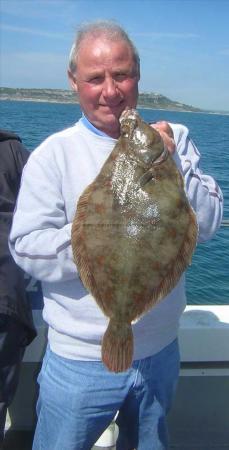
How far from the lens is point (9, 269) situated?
246cm

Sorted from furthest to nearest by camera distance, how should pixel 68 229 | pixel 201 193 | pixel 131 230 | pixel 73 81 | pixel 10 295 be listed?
pixel 10 295
pixel 73 81
pixel 201 193
pixel 68 229
pixel 131 230

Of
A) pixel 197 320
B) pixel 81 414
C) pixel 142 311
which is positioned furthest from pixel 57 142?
pixel 197 320

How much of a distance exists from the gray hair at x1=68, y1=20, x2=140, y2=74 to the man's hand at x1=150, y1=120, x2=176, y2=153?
0.98ft

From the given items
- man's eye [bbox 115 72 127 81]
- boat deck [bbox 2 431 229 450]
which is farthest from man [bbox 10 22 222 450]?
boat deck [bbox 2 431 229 450]

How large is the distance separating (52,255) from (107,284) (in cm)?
26

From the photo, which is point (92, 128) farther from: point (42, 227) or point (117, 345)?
point (117, 345)

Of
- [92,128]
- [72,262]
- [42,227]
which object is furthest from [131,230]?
[92,128]

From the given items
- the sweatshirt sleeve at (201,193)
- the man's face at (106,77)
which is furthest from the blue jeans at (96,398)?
the man's face at (106,77)

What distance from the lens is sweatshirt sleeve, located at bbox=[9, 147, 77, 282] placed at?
2049 mm

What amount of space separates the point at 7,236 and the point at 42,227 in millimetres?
446

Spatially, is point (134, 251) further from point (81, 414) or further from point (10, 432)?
point (10, 432)

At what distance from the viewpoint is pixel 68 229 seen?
80.9 inches

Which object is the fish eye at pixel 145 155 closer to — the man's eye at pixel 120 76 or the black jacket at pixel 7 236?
the man's eye at pixel 120 76

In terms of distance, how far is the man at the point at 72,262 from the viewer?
2104 mm
